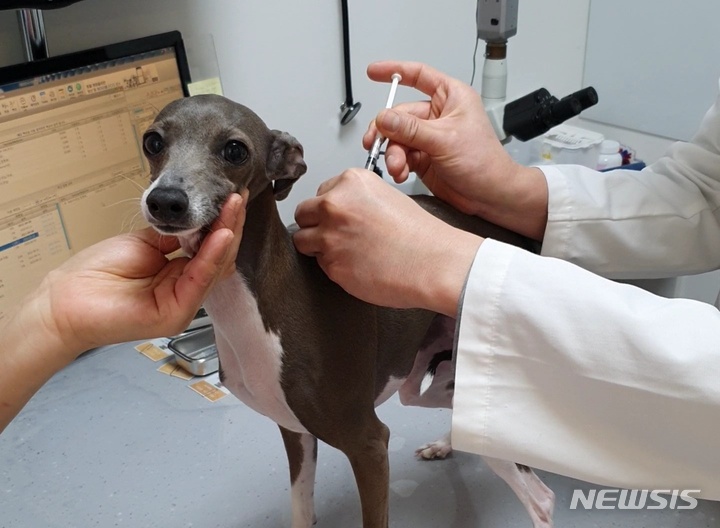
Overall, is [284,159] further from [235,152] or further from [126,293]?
[126,293]

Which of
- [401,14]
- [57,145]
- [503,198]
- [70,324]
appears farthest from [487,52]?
[70,324]

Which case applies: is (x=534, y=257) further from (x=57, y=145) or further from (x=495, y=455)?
(x=57, y=145)

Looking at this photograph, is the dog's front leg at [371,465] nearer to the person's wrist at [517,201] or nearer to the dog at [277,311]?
the dog at [277,311]

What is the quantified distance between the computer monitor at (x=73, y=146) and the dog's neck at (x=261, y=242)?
343 mm

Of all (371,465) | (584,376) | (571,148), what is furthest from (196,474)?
(571,148)

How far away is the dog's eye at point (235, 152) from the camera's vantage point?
74 centimetres

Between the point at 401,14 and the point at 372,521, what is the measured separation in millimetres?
1166

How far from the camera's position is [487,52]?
1558mm

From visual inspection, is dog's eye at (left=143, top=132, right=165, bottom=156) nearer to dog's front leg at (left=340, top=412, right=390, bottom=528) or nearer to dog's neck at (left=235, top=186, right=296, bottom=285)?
dog's neck at (left=235, top=186, right=296, bottom=285)

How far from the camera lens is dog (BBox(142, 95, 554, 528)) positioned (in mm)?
728

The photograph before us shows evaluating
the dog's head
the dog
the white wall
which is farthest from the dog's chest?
the white wall

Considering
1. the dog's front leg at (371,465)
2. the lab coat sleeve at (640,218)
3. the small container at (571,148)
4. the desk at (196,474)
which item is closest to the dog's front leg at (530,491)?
the desk at (196,474)

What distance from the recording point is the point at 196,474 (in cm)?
109

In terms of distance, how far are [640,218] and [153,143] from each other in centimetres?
66
